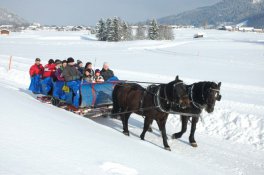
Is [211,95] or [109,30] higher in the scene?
[109,30]

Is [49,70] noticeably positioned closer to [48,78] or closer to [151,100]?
[48,78]

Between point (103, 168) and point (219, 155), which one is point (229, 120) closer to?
point (219, 155)

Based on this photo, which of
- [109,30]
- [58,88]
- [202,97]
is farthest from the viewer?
[109,30]

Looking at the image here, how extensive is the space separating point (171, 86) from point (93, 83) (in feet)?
9.87

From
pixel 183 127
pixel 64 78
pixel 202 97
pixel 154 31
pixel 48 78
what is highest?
pixel 154 31

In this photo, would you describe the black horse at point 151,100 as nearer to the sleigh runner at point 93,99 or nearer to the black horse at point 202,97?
the black horse at point 202,97

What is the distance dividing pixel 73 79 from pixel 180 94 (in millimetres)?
4103

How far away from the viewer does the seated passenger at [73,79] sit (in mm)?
10080

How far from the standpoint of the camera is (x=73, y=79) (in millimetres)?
10719

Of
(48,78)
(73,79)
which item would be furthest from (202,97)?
(48,78)

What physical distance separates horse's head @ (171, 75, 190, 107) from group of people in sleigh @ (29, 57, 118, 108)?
331cm

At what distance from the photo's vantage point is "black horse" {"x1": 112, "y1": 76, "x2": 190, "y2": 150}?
26.2 feet

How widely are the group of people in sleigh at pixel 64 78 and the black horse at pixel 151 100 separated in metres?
1.43

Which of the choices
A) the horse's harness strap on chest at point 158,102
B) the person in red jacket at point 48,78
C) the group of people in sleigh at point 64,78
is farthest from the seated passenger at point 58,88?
the horse's harness strap on chest at point 158,102
